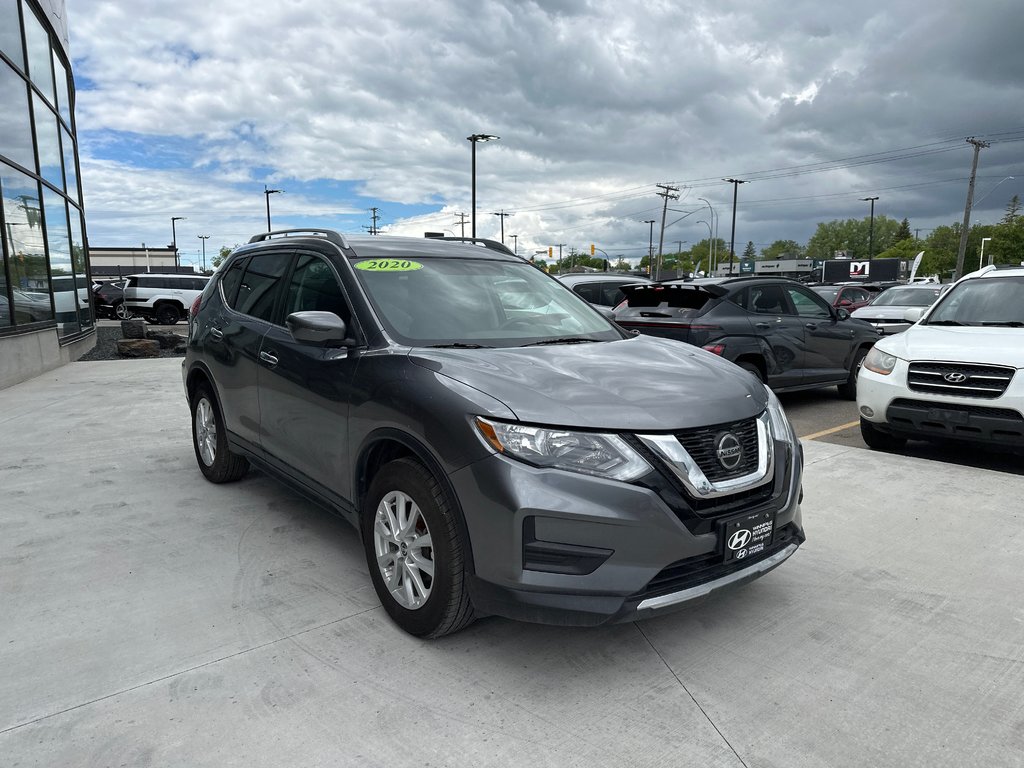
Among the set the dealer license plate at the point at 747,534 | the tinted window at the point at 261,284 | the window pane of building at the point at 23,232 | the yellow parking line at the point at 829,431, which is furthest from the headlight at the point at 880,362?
the window pane of building at the point at 23,232

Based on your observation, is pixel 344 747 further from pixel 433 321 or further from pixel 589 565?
pixel 433 321

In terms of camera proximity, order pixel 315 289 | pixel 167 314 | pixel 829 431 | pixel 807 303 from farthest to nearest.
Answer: pixel 167 314 < pixel 807 303 < pixel 829 431 < pixel 315 289

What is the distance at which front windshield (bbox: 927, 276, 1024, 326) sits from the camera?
621cm

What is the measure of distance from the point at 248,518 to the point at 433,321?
2.03 meters

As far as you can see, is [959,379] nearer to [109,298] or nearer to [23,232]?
[23,232]

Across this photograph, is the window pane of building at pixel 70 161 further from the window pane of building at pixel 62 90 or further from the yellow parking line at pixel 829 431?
the yellow parking line at pixel 829 431

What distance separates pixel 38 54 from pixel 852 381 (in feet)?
52.4

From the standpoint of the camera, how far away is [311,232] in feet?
14.1

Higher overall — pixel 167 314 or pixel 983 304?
pixel 983 304

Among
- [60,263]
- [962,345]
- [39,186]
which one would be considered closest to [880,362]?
[962,345]

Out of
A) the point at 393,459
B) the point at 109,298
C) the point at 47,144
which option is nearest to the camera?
the point at 393,459

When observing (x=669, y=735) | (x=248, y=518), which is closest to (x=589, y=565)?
(x=669, y=735)

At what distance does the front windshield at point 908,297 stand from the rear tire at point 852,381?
7.26 metres

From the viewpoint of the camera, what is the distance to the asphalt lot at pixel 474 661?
2342 millimetres
